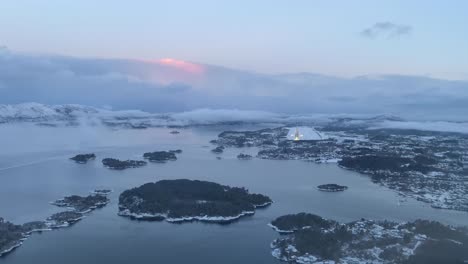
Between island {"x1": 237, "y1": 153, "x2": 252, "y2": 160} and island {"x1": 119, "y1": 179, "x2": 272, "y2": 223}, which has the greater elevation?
island {"x1": 237, "y1": 153, "x2": 252, "y2": 160}

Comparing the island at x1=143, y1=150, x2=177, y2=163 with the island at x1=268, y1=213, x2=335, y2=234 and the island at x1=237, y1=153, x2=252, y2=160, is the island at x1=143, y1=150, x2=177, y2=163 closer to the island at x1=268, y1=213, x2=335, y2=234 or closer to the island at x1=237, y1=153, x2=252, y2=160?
the island at x1=237, y1=153, x2=252, y2=160

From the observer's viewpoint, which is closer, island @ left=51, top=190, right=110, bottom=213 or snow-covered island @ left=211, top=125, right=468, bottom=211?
island @ left=51, top=190, right=110, bottom=213

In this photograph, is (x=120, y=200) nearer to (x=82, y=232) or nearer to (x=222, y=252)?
(x=82, y=232)

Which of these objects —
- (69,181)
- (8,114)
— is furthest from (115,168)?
(8,114)

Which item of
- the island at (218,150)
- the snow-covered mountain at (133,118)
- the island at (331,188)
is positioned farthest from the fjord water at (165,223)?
the snow-covered mountain at (133,118)

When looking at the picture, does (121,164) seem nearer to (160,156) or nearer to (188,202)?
(160,156)

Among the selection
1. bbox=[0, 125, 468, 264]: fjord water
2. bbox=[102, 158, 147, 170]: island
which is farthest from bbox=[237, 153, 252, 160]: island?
bbox=[102, 158, 147, 170]: island
